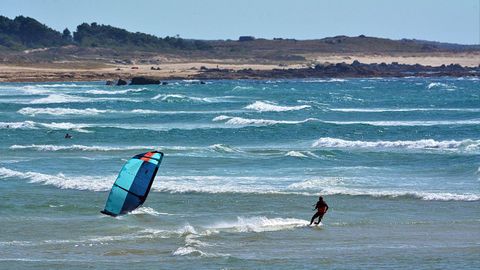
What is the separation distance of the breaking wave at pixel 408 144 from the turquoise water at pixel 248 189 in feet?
0.24

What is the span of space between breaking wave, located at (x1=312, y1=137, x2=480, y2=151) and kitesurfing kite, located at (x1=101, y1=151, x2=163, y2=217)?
14539 mm

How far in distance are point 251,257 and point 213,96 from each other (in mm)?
54368

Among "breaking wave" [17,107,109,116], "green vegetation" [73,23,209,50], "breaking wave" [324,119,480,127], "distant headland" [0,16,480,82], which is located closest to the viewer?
"breaking wave" [324,119,480,127]

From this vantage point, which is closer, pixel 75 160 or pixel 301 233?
pixel 301 233

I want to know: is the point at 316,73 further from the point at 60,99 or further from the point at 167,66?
the point at 60,99

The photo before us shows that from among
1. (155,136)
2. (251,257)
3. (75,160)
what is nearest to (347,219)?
(251,257)

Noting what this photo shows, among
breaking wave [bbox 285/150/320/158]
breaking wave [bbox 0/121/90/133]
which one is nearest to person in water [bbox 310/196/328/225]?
breaking wave [bbox 285/150/320/158]

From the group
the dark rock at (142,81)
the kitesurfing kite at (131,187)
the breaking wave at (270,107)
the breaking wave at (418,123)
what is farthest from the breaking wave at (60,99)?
the kitesurfing kite at (131,187)

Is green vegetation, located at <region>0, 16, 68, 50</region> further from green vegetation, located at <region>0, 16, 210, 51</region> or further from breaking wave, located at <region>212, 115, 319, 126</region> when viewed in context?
breaking wave, located at <region>212, 115, 319, 126</region>

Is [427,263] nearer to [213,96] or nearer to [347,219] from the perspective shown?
[347,219]

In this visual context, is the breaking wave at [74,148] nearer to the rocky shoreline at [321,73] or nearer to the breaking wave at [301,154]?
the breaking wave at [301,154]

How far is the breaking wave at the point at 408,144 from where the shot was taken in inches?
1397

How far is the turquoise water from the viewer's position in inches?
733

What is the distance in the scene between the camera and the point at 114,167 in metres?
31.0
